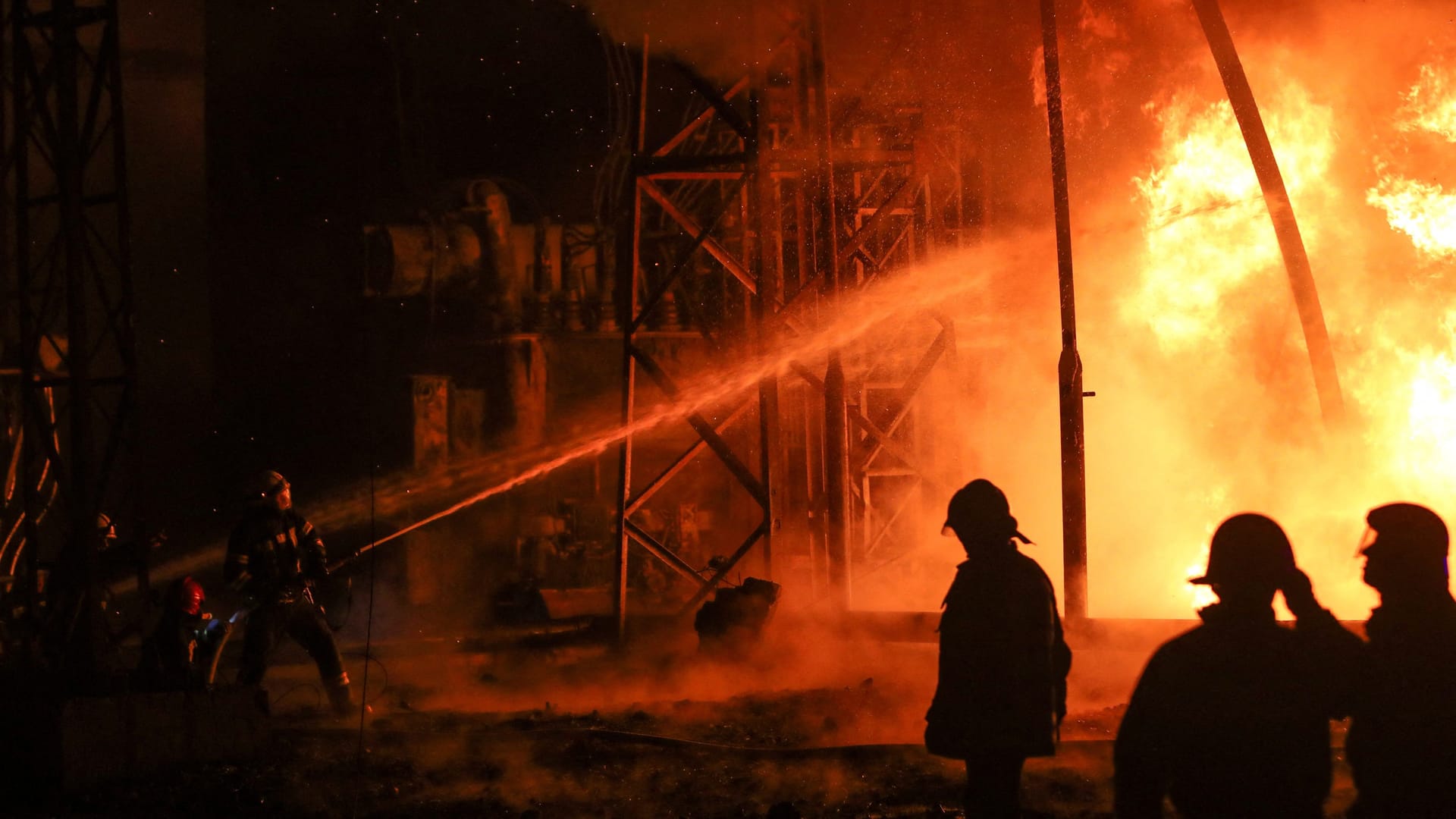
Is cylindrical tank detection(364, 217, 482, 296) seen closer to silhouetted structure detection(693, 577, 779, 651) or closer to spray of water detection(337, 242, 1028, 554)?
spray of water detection(337, 242, 1028, 554)

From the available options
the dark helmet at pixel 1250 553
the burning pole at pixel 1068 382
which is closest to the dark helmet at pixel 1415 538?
the dark helmet at pixel 1250 553

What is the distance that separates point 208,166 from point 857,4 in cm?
1171

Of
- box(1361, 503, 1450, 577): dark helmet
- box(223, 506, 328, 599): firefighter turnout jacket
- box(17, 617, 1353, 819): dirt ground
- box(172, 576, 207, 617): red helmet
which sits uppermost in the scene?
box(1361, 503, 1450, 577): dark helmet

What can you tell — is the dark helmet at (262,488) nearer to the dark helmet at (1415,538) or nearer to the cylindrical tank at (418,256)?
the cylindrical tank at (418,256)

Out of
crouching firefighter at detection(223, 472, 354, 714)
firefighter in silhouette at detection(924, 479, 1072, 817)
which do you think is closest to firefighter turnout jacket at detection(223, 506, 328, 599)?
crouching firefighter at detection(223, 472, 354, 714)

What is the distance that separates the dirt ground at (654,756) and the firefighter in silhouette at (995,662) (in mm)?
1635

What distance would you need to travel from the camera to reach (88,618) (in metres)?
7.93

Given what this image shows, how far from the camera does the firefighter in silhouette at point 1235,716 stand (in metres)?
2.83

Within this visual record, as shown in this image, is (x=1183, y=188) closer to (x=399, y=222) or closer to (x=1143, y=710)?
(x=399, y=222)

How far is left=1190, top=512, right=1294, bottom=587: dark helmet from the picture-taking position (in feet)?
9.46

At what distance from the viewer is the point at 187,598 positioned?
8.44 m

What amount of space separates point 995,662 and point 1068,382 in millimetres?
5696

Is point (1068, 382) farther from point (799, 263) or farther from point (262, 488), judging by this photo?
point (262, 488)

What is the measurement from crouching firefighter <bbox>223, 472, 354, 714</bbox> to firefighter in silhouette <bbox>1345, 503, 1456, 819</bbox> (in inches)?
289
